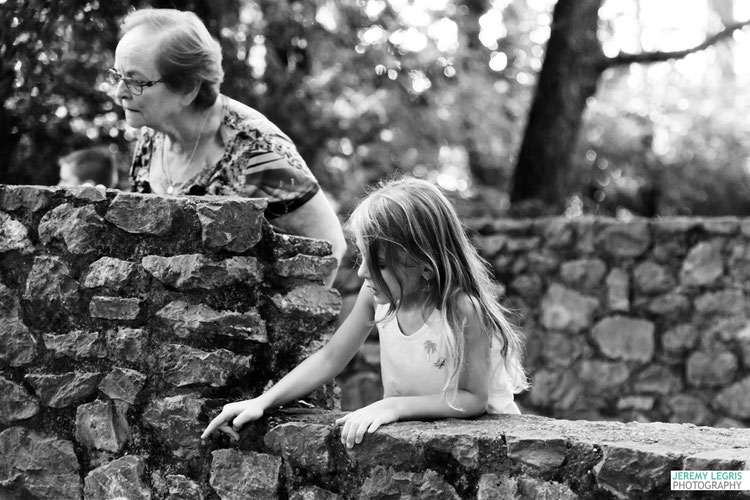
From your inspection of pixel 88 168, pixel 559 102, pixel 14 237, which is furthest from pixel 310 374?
pixel 559 102

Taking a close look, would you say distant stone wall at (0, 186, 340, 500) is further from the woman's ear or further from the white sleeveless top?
the woman's ear

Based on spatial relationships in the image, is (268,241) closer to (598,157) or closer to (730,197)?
(598,157)

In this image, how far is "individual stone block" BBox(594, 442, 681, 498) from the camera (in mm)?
1982

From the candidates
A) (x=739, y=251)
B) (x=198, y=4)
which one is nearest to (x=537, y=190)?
(x=739, y=251)

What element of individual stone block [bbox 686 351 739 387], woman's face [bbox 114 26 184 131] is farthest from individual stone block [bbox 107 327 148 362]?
individual stone block [bbox 686 351 739 387]

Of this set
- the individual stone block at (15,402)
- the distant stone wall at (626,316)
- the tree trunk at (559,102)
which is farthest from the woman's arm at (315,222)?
the tree trunk at (559,102)

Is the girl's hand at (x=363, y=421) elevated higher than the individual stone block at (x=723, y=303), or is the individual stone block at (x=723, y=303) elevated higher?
the girl's hand at (x=363, y=421)

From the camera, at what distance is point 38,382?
8.70 ft

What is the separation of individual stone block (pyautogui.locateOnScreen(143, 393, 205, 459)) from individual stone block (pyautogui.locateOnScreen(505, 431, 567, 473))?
84 cm

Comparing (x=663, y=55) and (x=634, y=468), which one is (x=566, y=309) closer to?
(x=663, y=55)

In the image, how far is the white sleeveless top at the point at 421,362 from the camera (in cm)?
244

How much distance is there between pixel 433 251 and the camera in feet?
7.89

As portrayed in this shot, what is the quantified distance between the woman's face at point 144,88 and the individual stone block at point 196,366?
0.78 meters

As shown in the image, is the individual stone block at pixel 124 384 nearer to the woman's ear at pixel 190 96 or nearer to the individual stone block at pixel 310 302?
the individual stone block at pixel 310 302
